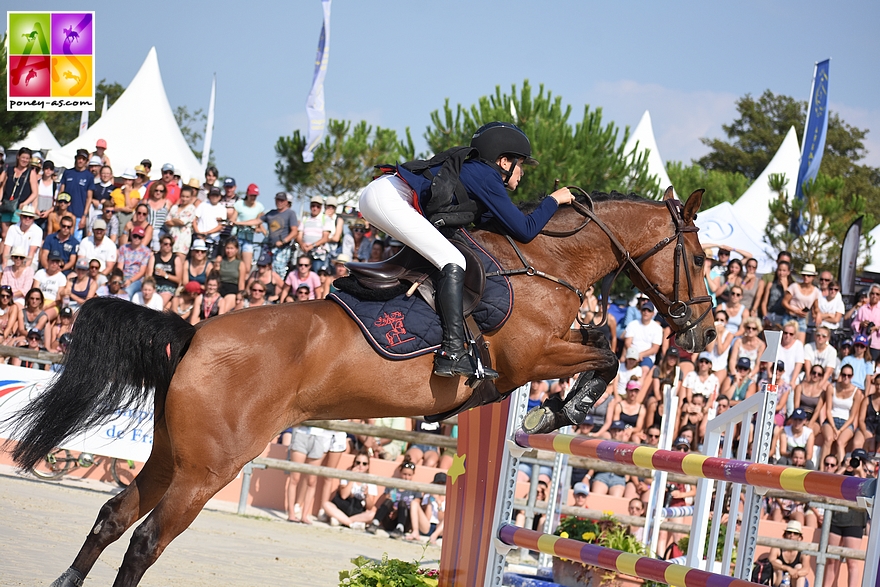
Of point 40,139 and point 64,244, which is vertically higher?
point 40,139

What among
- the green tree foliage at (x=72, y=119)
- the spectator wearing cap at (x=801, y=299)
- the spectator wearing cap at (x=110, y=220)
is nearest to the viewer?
the spectator wearing cap at (x=801, y=299)

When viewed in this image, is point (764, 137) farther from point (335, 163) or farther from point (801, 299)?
point (801, 299)

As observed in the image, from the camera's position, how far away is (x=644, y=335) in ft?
35.2

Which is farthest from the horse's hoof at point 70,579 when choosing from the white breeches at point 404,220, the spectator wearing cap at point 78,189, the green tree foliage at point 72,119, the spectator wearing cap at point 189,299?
the green tree foliage at point 72,119

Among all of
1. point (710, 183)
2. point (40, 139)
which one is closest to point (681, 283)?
point (40, 139)

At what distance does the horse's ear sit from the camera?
182 inches

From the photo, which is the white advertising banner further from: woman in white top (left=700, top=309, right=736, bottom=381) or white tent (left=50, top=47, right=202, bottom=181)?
white tent (left=50, top=47, right=202, bottom=181)

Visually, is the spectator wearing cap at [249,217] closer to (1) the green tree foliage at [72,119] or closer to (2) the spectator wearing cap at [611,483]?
(2) the spectator wearing cap at [611,483]

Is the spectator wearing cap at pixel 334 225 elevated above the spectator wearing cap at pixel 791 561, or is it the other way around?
the spectator wearing cap at pixel 334 225

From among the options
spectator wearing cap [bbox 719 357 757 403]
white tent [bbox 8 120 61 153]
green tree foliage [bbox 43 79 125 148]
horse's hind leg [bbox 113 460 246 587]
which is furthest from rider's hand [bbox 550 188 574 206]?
green tree foliage [bbox 43 79 125 148]

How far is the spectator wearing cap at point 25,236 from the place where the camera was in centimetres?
1245

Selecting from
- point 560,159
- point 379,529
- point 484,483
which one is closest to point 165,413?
point 484,483

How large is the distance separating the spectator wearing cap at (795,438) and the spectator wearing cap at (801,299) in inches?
70.6

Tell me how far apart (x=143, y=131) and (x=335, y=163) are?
6185mm
